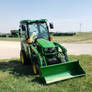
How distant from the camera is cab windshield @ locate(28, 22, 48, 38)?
7.56 m

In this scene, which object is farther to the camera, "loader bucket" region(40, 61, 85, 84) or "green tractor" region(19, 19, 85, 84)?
"green tractor" region(19, 19, 85, 84)

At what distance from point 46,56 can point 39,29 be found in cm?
176

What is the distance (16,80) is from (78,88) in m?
2.24

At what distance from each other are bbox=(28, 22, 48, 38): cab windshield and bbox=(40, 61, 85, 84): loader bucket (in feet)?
7.23

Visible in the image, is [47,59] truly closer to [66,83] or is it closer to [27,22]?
[66,83]

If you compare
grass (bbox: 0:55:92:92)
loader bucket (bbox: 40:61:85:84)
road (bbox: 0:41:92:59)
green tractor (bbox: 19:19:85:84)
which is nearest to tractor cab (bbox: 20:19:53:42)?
green tractor (bbox: 19:19:85:84)

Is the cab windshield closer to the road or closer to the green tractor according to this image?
the green tractor

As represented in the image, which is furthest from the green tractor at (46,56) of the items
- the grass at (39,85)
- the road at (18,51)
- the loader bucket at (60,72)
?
the road at (18,51)

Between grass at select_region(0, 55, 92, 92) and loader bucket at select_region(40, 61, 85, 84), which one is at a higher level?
loader bucket at select_region(40, 61, 85, 84)

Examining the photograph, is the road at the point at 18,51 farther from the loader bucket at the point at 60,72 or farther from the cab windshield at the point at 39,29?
the loader bucket at the point at 60,72

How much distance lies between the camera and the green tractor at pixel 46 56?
5641 millimetres

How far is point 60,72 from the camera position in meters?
5.82

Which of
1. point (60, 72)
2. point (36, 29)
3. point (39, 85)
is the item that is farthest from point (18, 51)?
point (39, 85)

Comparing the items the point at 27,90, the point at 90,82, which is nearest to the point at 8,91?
the point at 27,90
